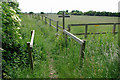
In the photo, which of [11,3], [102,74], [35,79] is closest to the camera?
[102,74]

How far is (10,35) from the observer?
11.0 feet

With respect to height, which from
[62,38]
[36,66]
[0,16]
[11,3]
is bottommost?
[36,66]

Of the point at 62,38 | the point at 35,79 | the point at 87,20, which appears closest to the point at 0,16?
the point at 35,79

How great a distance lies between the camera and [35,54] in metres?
4.22

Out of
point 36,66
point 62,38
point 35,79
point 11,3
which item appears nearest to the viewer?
point 35,79

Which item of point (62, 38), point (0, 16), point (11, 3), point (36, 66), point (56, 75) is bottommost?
point (56, 75)

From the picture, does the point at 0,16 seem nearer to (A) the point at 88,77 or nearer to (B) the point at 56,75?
(B) the point at 56,75

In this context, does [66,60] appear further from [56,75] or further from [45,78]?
[45,78]

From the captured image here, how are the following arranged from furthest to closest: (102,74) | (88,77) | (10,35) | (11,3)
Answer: (11,3)
(10,35)
(88,77)
(102,74)

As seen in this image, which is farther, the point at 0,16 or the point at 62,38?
the point at 62,38

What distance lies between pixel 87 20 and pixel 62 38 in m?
9.77

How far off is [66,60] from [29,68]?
1.40m

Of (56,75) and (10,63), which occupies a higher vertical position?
(10,63)

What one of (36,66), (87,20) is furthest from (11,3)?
(87,20)
